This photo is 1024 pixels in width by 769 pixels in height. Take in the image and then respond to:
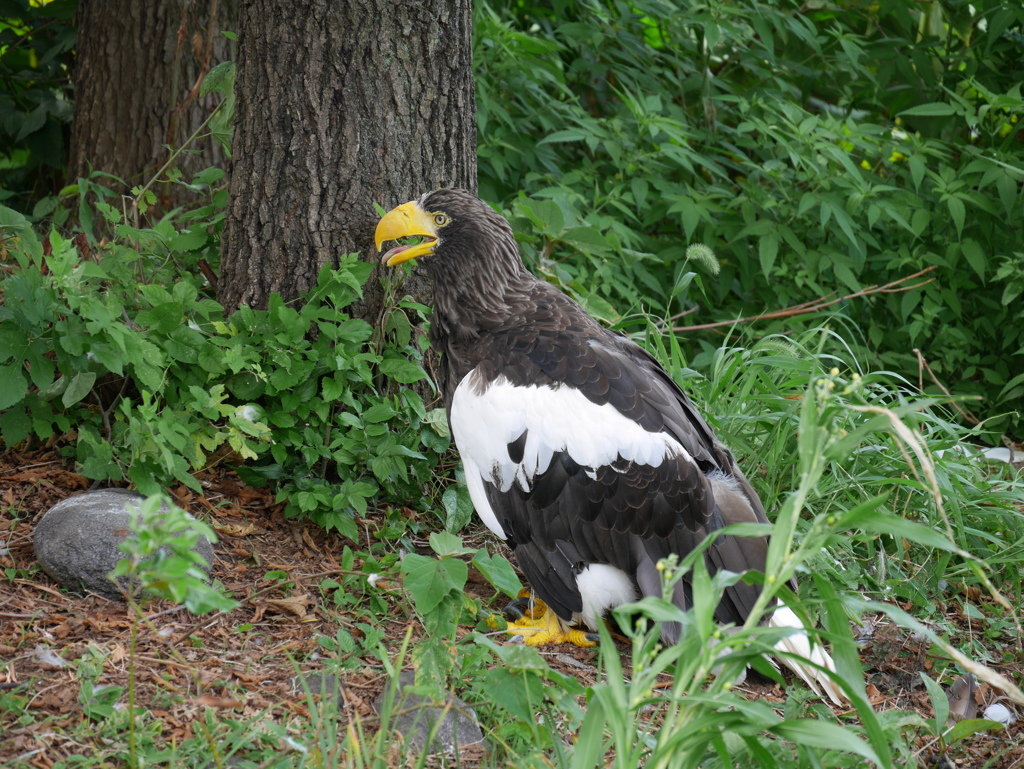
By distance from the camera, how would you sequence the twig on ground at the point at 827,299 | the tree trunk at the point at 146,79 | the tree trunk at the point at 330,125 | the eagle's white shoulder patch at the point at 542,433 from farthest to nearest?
the twig on ground at the point at 827,299 < the tree trunk at the point at 146,79 < the tree trunk at the point at 330,125 < the eagle's white shoulder patch at the point at 542,433

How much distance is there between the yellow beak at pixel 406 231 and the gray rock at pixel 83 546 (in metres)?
1.13

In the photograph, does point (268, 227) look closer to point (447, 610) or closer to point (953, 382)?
point (447, 610)

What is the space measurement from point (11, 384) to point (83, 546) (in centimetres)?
54

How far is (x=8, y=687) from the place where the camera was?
206 cm

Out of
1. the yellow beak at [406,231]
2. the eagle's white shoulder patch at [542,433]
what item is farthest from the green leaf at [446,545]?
the yellow beak at [406,231]

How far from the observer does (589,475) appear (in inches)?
102

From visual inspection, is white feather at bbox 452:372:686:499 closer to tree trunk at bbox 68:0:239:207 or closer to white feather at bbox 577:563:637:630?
white feather at bbox 577:563:637:630

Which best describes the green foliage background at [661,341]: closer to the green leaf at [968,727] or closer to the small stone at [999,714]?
the green leaf at [968,727]

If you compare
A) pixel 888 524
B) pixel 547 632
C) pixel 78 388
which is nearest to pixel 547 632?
pixel 547 632

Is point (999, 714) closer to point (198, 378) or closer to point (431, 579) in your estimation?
point (431, 579)

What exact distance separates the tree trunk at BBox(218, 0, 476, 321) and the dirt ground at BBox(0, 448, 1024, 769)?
83 cm

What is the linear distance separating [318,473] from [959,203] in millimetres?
3423

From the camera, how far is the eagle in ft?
8.46

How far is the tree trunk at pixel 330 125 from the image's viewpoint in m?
3.05
